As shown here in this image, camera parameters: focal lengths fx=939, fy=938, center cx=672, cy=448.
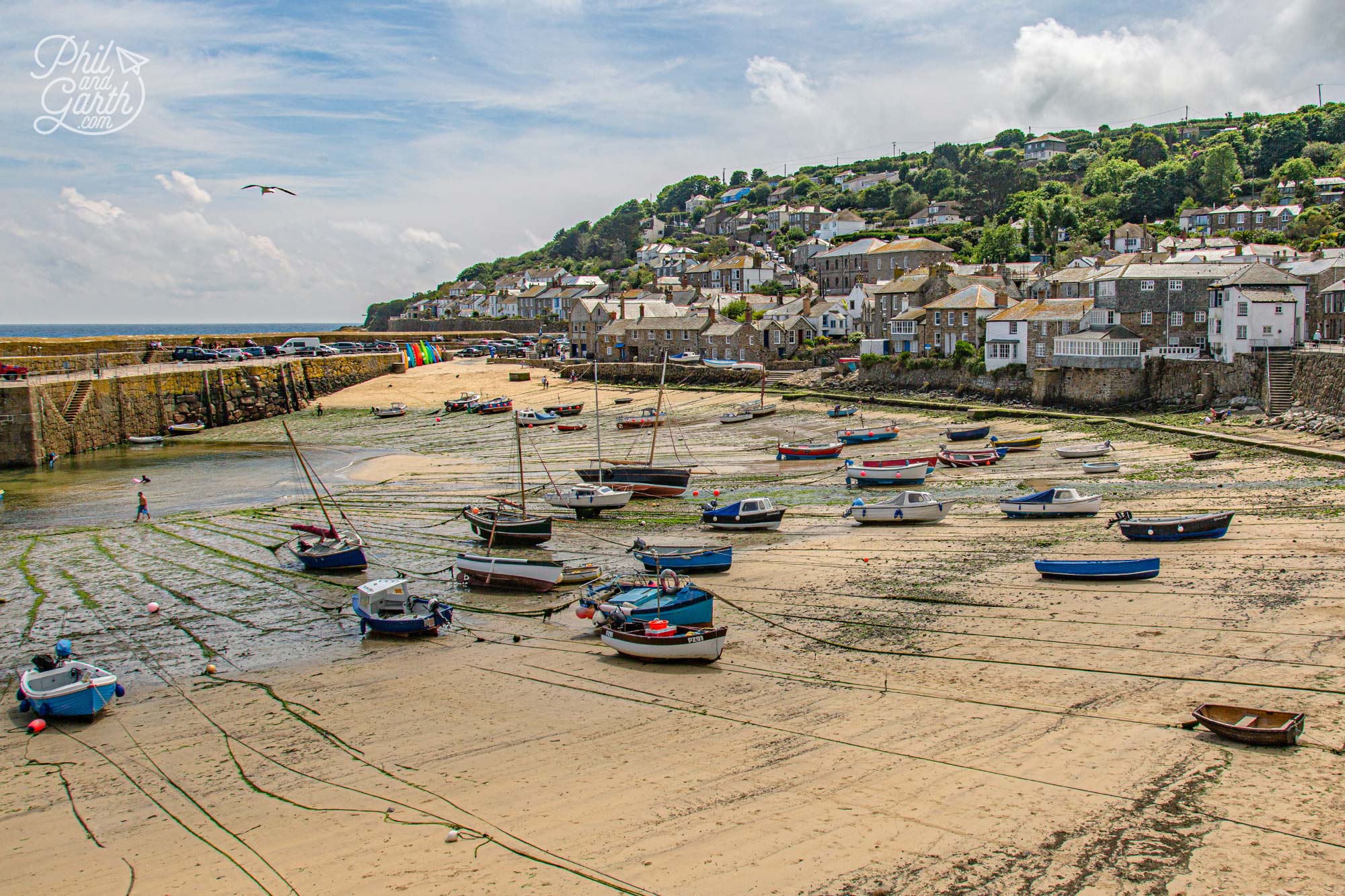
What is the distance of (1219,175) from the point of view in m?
127

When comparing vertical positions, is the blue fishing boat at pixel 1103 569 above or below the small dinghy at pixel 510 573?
above

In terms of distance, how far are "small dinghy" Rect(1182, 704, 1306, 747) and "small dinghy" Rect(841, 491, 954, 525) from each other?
51.6 ft

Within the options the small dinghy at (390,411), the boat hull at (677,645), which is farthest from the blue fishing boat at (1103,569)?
the small dinghy at (390,411)

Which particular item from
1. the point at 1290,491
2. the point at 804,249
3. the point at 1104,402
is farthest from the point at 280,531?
the point at 804,249

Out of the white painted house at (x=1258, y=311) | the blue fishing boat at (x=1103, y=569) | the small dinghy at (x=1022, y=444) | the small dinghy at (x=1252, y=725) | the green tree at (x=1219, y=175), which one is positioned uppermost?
the green tree at (x=1219, y=175)

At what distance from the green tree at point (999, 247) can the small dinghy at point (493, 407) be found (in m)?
58.1

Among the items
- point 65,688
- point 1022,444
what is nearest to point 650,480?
point 1022,444

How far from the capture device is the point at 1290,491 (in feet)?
99.4

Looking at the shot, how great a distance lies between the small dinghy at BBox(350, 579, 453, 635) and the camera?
880 inches

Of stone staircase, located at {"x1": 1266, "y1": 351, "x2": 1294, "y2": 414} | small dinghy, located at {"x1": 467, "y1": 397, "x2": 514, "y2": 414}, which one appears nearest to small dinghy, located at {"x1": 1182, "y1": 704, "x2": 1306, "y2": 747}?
stone staircase, located at {"x1": 1266, "y1": 351, "x2": 1294, "y2": 414}

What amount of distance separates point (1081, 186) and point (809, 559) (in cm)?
15056

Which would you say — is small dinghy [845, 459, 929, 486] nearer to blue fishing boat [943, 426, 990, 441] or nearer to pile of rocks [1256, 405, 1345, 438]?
blue fishing boat [943, 426, 990, 441]

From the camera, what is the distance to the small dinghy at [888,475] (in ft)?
120

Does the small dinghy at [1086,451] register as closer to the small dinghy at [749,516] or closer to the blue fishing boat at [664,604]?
the small dinghy at [749,516]
